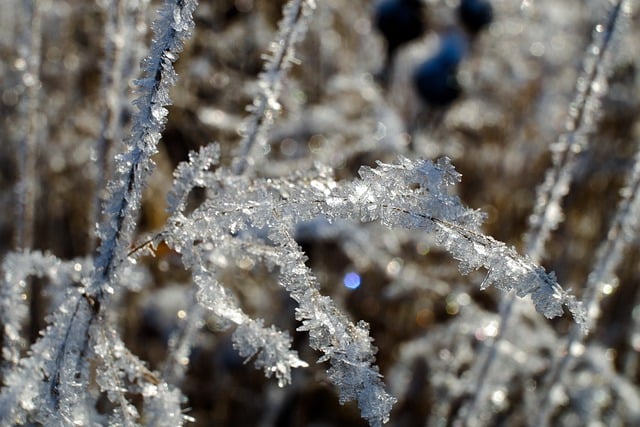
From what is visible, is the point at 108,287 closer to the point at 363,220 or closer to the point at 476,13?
the point at 363,220

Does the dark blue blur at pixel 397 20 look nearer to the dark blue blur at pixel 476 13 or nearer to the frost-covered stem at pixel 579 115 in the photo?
the dark blue blur at pixel 476 13

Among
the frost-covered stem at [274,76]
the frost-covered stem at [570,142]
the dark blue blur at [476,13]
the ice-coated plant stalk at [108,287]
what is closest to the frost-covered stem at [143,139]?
the ice-coated plant stalk at [108,287]

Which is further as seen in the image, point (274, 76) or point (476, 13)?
A: point (476, 13)

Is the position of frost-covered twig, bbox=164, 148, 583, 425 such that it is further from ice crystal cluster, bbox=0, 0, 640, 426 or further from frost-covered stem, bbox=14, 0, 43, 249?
frost-covered stem, bbox=14, 0, 43, 249

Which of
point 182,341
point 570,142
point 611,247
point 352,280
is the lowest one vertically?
point 352,280

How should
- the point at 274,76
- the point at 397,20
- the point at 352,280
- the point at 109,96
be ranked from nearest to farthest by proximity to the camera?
1. the point at 274,76
2. the point at 109,96
3. the point at 397,20
4. the point at 352,280

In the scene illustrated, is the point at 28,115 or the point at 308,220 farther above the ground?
the point at 308,220

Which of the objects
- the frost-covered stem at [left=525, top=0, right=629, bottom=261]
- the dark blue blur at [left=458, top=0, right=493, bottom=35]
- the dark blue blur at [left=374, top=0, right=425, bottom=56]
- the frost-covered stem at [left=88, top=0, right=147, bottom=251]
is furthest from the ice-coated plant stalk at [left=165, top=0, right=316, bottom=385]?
the dark blue blur at [left=458, top=0, right=493, bottom=35]

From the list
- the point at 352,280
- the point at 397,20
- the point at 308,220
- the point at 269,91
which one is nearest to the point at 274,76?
the point at 269,91
